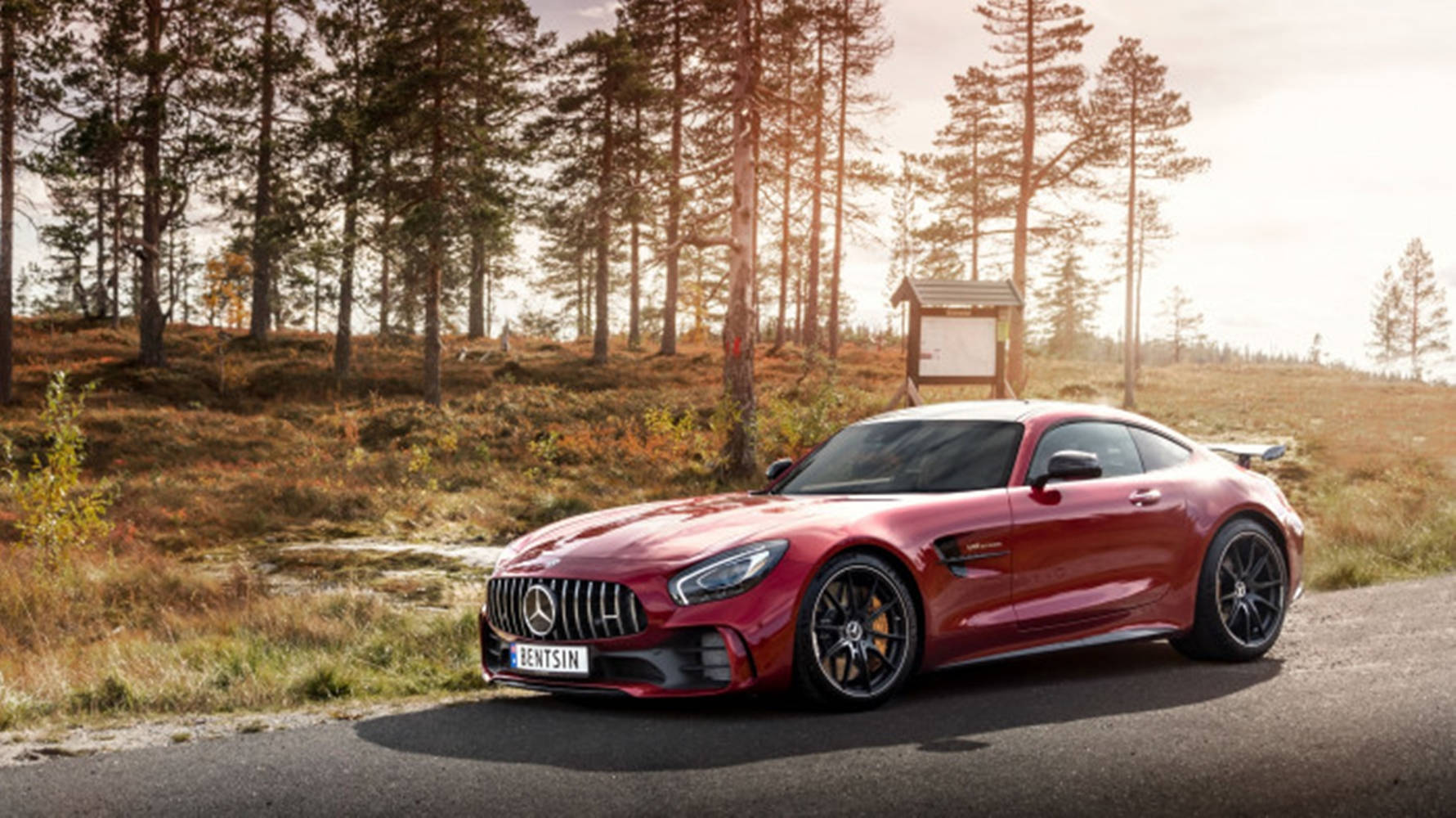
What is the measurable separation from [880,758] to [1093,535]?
99.2 inches

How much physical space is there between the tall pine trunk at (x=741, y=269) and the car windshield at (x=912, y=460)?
14.4m

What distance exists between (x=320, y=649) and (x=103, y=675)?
4.91ft

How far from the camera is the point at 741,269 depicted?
2248cm

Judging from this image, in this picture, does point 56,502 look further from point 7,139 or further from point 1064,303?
point 1064,303

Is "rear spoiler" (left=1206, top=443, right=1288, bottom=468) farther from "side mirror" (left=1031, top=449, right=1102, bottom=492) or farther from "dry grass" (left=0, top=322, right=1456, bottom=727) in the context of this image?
"dry grass" (left=0, top=322, right=1456, bottom=727)

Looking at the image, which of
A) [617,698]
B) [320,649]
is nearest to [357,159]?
[320,649]

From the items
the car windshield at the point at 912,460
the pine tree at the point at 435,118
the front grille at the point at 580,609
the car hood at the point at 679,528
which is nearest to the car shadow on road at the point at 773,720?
the front grille at the point at 580,609

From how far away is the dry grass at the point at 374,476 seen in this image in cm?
903

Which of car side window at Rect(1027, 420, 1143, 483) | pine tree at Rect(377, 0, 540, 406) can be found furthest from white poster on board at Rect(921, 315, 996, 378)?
car side window at Rect(1027, 420, 1143, 483)

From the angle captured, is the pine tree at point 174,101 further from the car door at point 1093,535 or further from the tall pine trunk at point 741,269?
the car door at point 1093,535

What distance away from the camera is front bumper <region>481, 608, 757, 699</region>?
6035 mm

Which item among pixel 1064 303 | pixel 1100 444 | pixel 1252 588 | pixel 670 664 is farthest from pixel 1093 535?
pixel 1064 303

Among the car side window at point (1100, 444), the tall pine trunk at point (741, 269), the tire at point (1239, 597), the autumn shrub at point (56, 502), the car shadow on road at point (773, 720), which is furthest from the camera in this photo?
the tall pine trunk at point (741, 269)

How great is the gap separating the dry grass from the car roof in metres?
3.26
